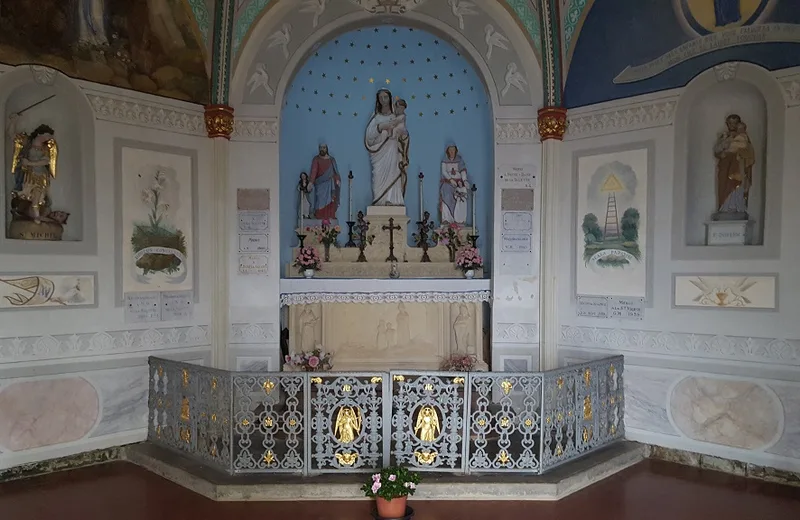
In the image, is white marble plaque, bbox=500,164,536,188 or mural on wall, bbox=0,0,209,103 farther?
white marble plaque, bbox=500,164,536,188

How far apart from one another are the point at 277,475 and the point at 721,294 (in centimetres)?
517

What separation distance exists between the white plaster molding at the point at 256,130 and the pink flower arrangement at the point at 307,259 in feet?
5.26

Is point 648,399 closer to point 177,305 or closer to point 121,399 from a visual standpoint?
point 177,305

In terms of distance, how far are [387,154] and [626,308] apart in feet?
14.1

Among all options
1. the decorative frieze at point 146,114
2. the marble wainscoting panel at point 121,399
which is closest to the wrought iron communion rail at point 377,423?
the marble wainscoting panel at point 121,399

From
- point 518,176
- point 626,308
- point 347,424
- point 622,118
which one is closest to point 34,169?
point 347,424

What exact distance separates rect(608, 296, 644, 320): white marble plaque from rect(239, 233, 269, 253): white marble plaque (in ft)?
14.9

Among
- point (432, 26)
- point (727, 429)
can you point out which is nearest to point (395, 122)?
point (432, 26)

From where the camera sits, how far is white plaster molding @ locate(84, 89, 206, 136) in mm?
6816

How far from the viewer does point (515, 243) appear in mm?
7977

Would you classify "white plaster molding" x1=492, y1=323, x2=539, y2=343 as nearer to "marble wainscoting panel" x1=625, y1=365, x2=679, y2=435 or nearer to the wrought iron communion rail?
"marble wainscoting panel" x1=625, y1=365, x2=679, y2=435

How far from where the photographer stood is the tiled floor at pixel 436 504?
520cm

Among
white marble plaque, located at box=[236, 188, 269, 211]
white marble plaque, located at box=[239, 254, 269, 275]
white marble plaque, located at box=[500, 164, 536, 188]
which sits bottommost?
white marble plaque, located at box=[239, 254, 269, 275]

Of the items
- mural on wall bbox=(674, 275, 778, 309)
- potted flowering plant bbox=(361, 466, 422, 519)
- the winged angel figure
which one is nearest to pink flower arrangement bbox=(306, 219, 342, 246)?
potted flowering plant bbox=(361, 466, 422, 519)
